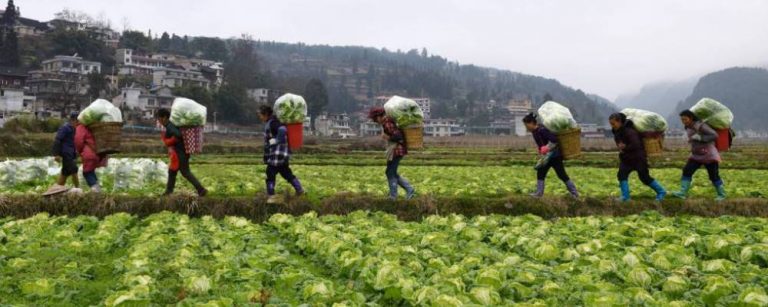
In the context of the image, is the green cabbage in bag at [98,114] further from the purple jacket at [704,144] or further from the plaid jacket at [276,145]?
the purple jacket at [704,144]

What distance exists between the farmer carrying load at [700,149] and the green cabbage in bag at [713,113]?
0.11 m

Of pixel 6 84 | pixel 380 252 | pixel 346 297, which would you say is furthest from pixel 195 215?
pixel 6 84

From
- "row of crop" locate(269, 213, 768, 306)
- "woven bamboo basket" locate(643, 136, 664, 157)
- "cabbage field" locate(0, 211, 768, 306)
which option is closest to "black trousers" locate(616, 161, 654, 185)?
"woven bamboo basket" locate(643, 136, 664, 157)

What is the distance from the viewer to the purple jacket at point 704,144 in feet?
40.3

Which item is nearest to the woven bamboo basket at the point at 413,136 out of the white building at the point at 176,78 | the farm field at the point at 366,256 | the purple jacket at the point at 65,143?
the farm field at the point at 366,256

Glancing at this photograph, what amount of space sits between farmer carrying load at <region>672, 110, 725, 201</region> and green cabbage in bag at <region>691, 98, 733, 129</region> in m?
0.11

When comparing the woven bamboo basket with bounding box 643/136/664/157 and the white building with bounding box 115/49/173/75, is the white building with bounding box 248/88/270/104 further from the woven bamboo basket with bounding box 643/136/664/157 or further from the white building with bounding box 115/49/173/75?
the woven bamboo basket with bounding box 643/136/664/157

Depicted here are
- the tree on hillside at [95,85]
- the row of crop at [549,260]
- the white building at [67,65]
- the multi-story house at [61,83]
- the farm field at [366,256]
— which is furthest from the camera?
Answer: the white building at [67,65]

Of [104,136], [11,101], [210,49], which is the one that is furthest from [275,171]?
[210,49]

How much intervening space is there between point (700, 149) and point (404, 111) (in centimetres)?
657

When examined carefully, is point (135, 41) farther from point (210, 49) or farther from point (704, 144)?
point (704, 144)

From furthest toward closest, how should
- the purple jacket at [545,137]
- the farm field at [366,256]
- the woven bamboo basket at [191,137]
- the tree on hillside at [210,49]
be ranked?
the tree on hillside at [210,49], the purple jacket at [545,137], the woven bamboo basket at [191,137], the farm field at [366,256]

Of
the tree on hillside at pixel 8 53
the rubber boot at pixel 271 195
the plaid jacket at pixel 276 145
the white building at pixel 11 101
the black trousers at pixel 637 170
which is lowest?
the rubber boot at pixel 271 195

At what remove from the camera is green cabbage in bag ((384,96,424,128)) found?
1203cm
